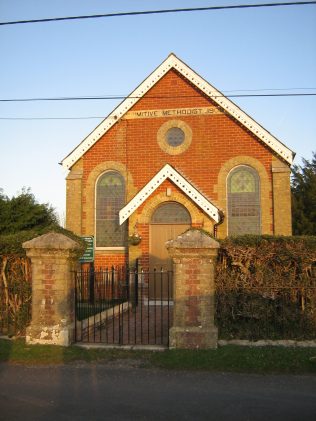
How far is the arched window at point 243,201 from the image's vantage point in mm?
17797

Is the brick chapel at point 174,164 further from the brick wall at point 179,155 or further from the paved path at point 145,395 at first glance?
the paved path at point 145,395

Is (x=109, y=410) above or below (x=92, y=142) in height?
below

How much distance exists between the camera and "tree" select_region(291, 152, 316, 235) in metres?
26.1

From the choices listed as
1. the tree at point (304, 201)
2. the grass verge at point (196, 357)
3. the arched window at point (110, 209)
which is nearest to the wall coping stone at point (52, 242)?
the grass verge at point (196, 357)

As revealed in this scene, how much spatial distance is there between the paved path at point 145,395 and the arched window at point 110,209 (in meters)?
10.7

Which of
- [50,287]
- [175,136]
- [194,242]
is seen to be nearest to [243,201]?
[175,136]

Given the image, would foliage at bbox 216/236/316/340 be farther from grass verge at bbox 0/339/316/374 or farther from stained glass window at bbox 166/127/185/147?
stained glass window at bbox 166/127/185/147

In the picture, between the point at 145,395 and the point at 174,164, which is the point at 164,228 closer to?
the point at 174,164

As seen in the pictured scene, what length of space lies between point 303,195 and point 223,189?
12088mm

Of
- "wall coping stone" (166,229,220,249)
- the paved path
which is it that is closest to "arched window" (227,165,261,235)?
"wall coping stone" (166,229,220,249)

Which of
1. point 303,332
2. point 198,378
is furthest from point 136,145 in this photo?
point 198,378

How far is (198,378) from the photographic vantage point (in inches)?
284

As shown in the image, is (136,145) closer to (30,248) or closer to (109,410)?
(30,248)

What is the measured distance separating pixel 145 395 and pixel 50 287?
388cm
